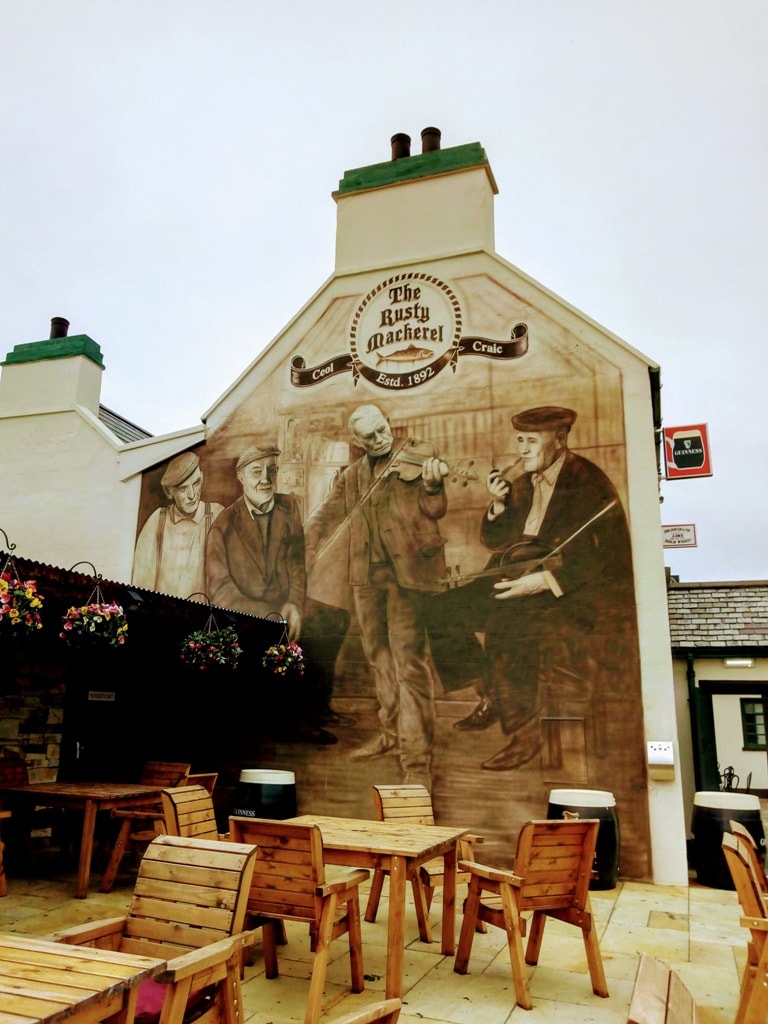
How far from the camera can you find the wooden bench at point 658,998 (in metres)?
1.87

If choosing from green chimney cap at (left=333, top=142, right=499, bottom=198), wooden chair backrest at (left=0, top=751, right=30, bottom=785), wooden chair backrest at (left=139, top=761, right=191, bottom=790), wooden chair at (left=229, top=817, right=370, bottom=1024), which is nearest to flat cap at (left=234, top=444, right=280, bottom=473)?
green chimney cap at (left=333, top=142, right=499, bottom=198)

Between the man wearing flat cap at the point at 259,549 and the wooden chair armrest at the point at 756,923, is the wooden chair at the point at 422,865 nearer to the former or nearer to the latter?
the wooden chair armrest at the point at 756,923

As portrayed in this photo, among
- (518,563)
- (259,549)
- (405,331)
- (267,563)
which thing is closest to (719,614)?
(518,563)

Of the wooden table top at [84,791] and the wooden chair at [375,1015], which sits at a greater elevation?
the wooden chair at [375,1015]

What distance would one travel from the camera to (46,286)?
45.2 feet

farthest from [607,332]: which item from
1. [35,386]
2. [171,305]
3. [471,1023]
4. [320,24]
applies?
[171,305]

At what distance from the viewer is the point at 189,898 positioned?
3.40m

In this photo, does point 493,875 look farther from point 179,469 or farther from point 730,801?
point 179,469

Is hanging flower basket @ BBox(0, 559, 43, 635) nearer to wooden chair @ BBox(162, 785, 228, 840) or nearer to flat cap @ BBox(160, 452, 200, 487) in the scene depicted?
wooden chair @ BBox(162, 785, 228, 840)

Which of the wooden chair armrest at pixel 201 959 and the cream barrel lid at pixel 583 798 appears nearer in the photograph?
the wooden chair armrest at pixel 201 959

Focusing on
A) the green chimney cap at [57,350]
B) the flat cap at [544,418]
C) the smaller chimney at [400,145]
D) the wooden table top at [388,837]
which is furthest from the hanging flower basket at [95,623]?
the smaller chimney at [400,145]

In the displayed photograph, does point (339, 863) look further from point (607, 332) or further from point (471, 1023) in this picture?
point (607, 332)

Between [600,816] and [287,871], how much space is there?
4.35 meters

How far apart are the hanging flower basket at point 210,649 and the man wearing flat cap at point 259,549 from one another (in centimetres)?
140
